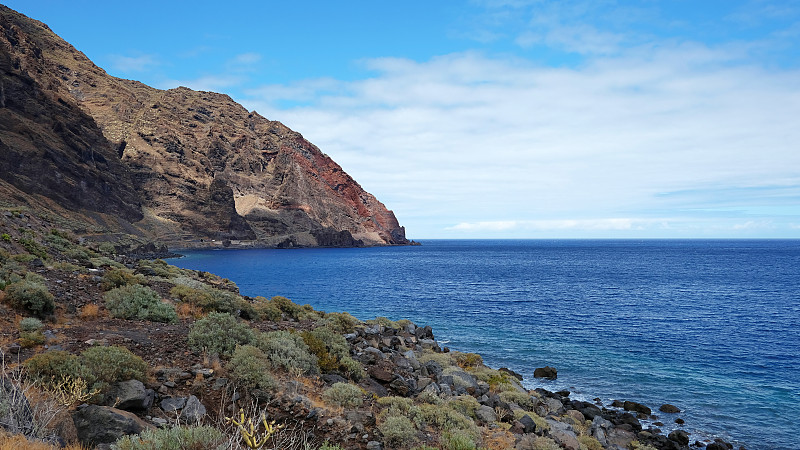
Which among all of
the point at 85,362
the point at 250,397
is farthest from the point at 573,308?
the point at 85,362

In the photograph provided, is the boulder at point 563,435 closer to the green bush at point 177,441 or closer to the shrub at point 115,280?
the green bush at point 177,441

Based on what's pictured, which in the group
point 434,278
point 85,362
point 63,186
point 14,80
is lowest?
point 434,278

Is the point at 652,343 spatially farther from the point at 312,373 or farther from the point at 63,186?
the point at 63,186

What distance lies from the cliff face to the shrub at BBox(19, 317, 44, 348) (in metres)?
113

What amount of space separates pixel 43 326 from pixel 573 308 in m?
44.0

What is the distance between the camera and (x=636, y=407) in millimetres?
19828

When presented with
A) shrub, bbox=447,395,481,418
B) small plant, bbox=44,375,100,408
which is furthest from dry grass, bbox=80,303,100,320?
shrub, bbox=447,395,481,418

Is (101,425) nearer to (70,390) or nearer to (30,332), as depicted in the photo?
(70,390)

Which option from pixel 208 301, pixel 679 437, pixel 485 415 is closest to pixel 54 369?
pixel 208 301

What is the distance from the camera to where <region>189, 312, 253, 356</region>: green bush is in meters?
11.5

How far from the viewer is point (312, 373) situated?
38.4ft

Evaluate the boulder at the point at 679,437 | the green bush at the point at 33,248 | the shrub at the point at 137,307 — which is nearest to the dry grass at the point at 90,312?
the shrub at the point at 137,307

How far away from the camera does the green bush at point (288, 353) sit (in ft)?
37.5

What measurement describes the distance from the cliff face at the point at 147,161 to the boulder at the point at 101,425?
4664 inches
